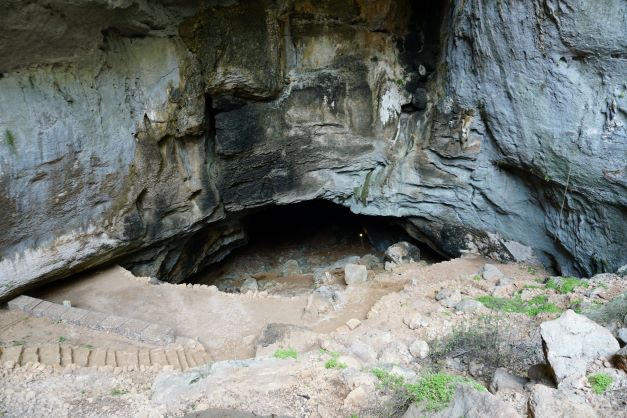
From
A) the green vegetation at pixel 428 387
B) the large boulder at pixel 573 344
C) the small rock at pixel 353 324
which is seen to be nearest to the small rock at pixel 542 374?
the large boulder at pixel 573 344

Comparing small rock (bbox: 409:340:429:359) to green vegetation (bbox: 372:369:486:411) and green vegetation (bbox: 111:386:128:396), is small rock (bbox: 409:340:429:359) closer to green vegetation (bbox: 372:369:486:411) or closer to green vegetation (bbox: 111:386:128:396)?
green vegetation (bbox: 372:369:486:411)

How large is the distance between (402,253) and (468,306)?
4697mm

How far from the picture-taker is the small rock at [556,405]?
106 inches

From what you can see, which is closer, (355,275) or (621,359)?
(621,359)

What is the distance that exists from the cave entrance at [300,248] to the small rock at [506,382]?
6.08 metres

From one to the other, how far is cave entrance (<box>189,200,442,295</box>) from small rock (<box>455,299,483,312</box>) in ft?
13.3

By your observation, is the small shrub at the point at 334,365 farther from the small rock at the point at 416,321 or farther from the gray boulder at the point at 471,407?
the small rock at the point at 416,321

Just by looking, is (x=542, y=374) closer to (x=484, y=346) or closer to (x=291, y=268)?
(x=484, y=346)

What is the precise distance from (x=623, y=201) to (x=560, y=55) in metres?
2.25

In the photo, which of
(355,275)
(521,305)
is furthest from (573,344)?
(355,275)

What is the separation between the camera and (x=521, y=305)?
5.68 metres

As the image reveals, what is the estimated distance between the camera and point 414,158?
960 centimetres

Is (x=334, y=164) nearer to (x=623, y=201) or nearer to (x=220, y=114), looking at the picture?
(x=220, y=114)

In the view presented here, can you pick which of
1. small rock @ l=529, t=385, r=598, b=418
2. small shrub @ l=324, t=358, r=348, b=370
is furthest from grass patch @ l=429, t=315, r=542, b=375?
small rock @ l=529, t=385, r=598, b=418
